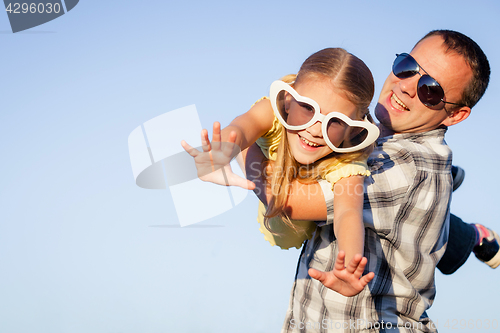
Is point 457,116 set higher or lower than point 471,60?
lower

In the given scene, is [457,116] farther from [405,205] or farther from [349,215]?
[349,215]

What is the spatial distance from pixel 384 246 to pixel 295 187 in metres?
0.82

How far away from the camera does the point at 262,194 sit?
122 inches

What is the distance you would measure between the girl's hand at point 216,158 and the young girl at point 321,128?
0.94 feet

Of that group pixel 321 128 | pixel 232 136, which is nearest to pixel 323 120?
pixel 321 128

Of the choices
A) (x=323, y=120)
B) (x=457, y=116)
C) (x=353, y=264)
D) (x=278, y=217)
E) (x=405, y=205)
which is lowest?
(x=278, y=217)

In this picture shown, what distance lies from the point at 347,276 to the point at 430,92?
220cm

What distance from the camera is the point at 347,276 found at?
7.58 feet

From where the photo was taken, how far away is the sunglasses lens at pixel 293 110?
9.67ft

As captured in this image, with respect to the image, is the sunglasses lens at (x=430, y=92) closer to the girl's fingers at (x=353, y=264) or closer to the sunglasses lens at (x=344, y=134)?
the sunglasses lens at (x=344, y=134)

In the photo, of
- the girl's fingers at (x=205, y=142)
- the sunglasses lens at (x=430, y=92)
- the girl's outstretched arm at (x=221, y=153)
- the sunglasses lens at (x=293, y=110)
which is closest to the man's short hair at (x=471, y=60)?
the sunglasses lens at (x=430, y=92)

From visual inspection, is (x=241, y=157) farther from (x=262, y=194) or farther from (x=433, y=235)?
(x=433, y=235)

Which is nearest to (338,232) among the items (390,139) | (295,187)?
(295,187)

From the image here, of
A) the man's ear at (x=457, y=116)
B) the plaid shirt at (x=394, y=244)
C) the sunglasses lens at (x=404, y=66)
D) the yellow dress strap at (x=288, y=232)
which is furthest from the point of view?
the man's ear at (x=457, y=116)
